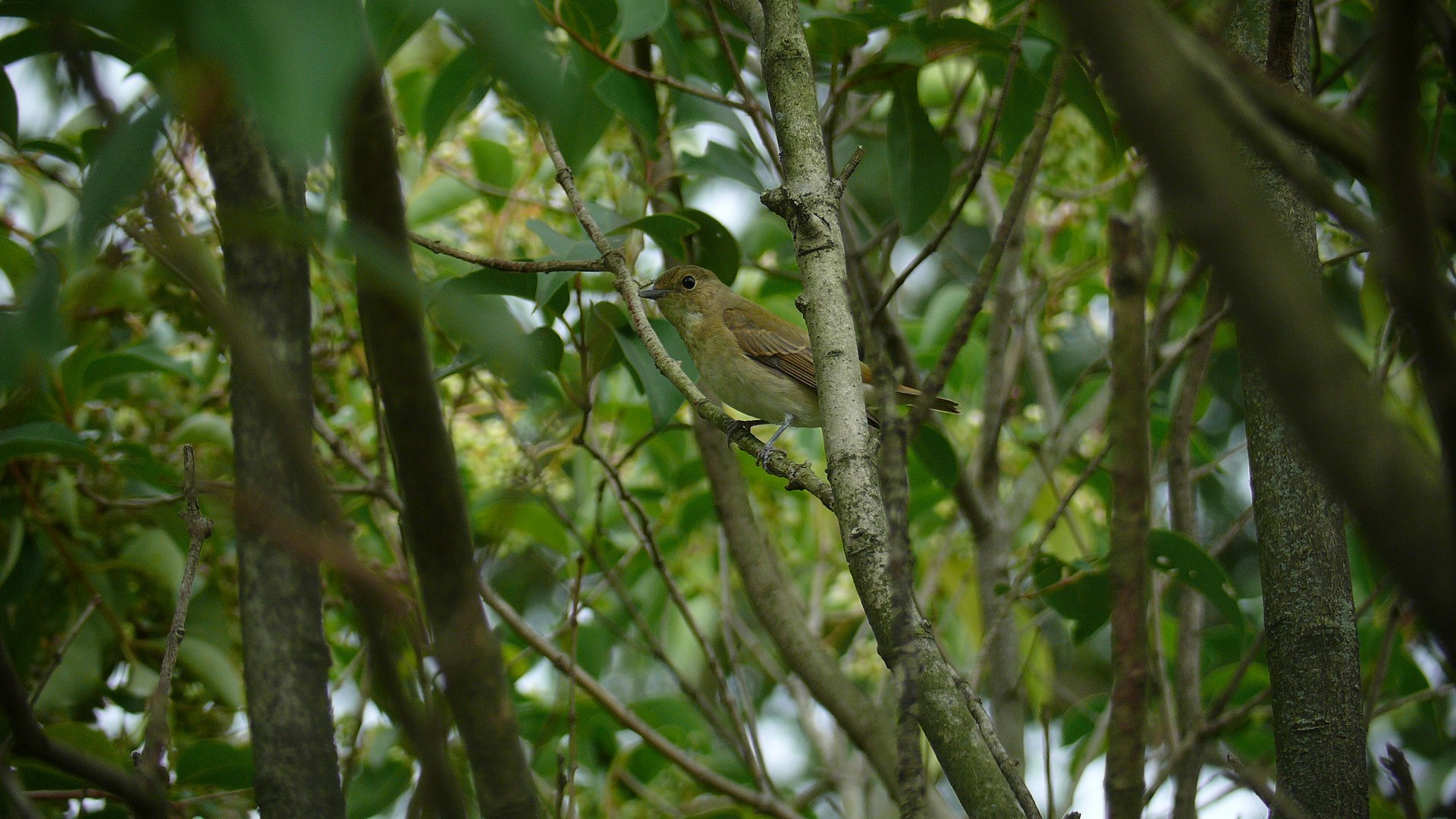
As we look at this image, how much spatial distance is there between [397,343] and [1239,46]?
254 centimetres

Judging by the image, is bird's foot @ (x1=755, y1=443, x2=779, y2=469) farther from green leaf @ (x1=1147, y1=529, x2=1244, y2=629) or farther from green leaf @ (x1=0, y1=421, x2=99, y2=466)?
green leaf @ (x1=0, y1=421, x2=99, y2=466)

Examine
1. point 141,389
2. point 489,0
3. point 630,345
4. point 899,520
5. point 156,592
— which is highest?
point 141,389

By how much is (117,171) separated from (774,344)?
4441mm

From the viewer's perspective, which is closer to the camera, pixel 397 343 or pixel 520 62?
pixel 520 62

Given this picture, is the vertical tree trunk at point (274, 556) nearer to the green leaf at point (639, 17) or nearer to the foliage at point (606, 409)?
the foliage at point (606, 409)

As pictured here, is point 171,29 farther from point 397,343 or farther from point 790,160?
point 790,160

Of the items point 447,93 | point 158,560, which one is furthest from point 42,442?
point 447,93

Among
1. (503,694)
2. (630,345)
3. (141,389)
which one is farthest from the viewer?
(141,389)

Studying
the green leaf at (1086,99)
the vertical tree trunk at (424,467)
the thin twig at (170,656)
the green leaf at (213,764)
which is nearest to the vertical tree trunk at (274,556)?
the thin twig at (170,656)

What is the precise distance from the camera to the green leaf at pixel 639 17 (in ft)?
7.70

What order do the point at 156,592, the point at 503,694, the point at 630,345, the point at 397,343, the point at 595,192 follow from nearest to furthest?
the point at 397,343
the point at 503,694
the point at 630,345
the point at 156,592
the point at 595,192

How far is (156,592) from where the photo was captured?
3.41m

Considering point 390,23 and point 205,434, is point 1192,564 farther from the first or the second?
point 205,434

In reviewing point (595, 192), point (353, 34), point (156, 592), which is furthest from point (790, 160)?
point (156, 592)
